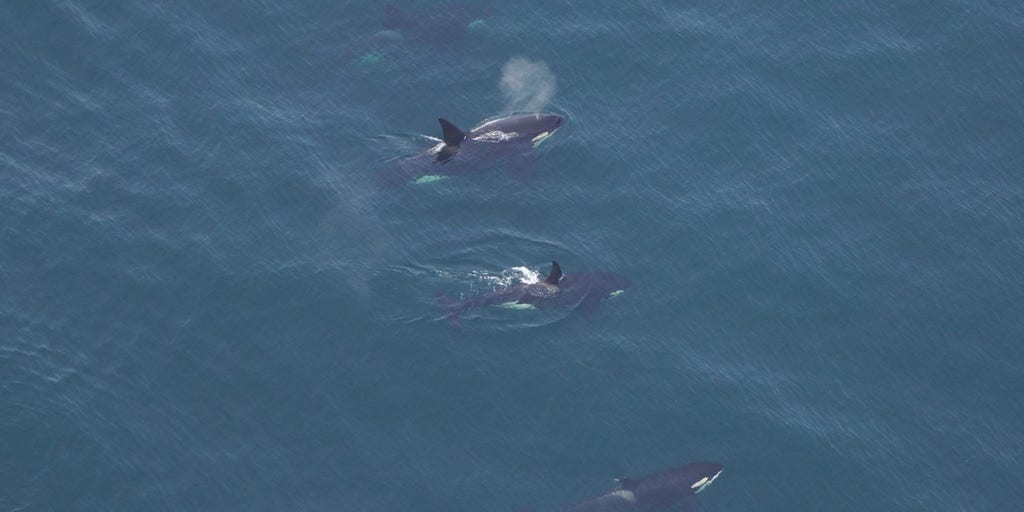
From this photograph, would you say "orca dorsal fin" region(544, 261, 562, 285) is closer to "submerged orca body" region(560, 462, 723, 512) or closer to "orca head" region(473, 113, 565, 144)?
"orca head" region(473, 113, 565, 144)

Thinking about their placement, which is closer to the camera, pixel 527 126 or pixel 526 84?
pixel 527 126

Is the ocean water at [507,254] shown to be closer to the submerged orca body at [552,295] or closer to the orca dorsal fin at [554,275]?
the submerged orca body at [552,295]

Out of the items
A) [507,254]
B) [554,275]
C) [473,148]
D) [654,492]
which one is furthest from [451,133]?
[654,492]

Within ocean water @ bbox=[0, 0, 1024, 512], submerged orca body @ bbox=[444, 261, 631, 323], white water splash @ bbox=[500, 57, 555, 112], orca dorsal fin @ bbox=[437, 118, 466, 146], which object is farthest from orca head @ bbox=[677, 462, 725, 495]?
white water splash @ bbox=[500, 57, 555, 112]

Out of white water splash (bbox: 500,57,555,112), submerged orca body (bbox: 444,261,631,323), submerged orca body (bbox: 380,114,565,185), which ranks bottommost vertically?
submerged orca body (bbox: 444,261,631,323)

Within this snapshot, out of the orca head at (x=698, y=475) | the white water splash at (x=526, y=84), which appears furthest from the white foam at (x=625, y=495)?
the white water splash at (x=526, y=84)

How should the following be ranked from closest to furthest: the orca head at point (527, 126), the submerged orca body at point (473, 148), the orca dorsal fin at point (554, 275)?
the orca dorsal fin at point (554, 275) < the submerged orca body at point (473, 148) < the orca head at point (527, 126)

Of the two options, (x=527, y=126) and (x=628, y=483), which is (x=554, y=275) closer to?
(x=527, y=126)
